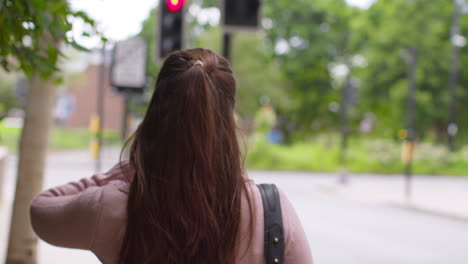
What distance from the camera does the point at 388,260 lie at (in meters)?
7.76

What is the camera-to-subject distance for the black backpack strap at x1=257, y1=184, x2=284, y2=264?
146cm

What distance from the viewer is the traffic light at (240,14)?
18.1ft

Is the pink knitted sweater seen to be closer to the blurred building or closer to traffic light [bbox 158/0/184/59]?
traffic light [bbox 158/0/184/59]

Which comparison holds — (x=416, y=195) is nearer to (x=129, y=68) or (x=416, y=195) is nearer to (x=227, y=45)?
(x=129, y=68)

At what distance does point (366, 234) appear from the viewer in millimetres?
9891

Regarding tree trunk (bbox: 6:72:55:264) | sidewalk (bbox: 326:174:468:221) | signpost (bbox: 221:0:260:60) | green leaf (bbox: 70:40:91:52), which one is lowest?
sidewalk (bbox: 326:174:468:221)

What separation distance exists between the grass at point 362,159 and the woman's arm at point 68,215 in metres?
24.1

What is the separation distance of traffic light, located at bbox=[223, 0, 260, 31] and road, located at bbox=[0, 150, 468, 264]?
3268 mm

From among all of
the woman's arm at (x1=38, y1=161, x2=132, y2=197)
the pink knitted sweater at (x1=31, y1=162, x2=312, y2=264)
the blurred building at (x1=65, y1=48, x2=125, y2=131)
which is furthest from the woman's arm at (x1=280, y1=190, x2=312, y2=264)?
the blurred building at (x1=65, y1=48, x2=125, y2=131)

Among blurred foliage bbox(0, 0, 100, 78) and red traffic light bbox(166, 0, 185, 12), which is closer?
blurred foliage bbox(0, 0, 100, 78)

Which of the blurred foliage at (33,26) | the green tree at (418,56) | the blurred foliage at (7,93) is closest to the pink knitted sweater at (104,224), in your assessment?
the blurred foliage at (33,26)

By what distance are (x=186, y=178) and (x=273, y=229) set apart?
275 mm

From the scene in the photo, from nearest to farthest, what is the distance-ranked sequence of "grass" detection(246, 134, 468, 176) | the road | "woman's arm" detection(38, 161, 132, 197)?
"woman's arm" detection(38, 161, 132, 197), the road, "grass" detection(246, 134, 468, 176)

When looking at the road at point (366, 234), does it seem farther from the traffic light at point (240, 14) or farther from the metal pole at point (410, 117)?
the traffic light at point (240, 14)
